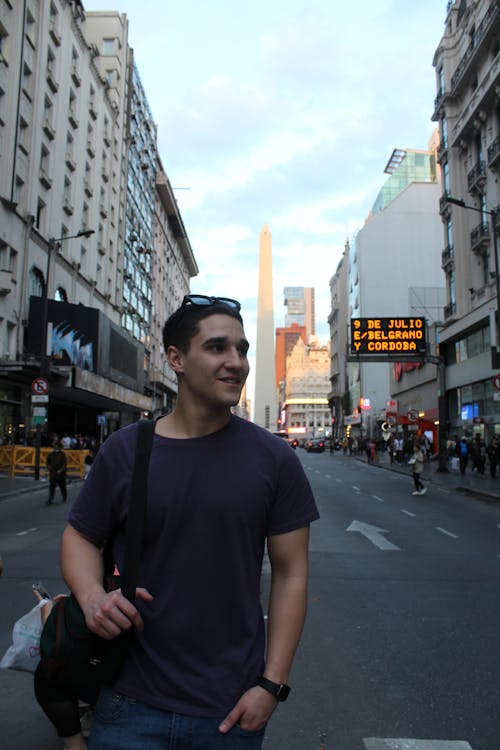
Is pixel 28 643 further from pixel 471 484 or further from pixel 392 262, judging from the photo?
pixel 392 262

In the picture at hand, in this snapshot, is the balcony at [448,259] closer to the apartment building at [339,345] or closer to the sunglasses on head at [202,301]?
the sunglasses on head at [202,301]

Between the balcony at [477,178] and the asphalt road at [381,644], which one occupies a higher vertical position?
the balcony at [477,178]

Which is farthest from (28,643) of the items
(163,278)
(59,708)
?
(163,278)

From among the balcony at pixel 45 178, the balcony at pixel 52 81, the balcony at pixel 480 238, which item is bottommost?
the balcony at pixel 480 238

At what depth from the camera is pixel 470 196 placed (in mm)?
37500

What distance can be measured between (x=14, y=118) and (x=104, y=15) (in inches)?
1153

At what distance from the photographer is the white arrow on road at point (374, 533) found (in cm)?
1100

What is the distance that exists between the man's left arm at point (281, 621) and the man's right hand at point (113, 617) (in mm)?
392

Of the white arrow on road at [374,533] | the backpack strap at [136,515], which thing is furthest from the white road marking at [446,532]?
the backpack strap at [136,515]

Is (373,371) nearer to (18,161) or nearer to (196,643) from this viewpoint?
(18,161)

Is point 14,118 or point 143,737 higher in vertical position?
point 14,118

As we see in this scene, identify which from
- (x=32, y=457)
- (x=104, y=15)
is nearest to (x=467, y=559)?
(x=32, y=457)

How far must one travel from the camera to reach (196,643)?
6.30 ft

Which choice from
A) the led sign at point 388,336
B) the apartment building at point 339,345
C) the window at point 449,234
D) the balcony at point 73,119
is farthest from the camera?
the apartment building at point 339,345
